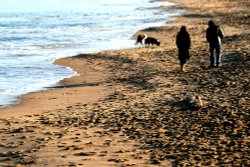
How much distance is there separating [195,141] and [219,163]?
1109mm

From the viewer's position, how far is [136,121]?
9.37 m

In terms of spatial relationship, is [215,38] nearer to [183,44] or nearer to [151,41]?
[183,44]

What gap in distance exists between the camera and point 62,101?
39.1 feet

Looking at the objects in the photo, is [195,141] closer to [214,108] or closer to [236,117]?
[236,117]

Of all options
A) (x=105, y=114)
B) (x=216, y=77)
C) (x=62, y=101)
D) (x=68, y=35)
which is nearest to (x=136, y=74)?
(x=216, y=77)

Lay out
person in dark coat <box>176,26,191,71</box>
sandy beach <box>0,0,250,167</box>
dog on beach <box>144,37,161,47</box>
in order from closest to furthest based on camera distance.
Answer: sandy beach <box>0,0,250,167</box> → person in dark coat <box>176,26,191,71</box> → dog on beach <box>144,37,161,47</box>

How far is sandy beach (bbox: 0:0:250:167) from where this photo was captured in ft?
24.1

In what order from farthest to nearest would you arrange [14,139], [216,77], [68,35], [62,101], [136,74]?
[68,35] < [136,74] < [216,77] < [62,101] < [14,139]

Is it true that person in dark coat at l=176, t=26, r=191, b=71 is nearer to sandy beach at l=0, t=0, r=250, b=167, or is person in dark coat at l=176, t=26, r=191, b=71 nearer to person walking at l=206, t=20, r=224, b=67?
sandy beach at l=0, t=0, r=250, b=167

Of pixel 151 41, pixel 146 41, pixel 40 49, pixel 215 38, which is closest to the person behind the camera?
pixel 215 38

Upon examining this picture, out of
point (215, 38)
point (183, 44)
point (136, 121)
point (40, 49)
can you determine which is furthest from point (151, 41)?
point (136, 121)

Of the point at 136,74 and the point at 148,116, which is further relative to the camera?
the point at 136,74

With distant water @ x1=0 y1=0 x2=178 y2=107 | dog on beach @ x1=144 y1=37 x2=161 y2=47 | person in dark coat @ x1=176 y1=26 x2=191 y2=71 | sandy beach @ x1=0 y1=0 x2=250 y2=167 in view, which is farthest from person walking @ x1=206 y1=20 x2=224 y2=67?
dog on beach @ x1=144 y1=37 x2=161 y2=47

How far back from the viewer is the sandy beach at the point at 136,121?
24.1ft
